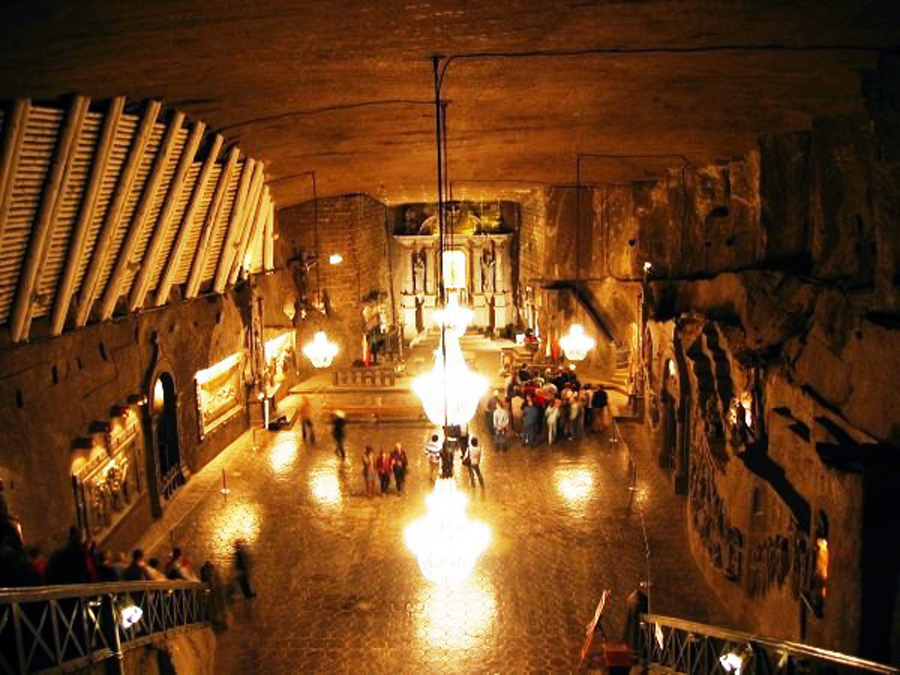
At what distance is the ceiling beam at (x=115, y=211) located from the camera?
805cm

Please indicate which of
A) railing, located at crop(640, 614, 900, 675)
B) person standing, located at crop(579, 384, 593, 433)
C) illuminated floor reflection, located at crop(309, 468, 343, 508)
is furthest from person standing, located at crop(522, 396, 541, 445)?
railing, located at crop(640, 614, 900, 675)

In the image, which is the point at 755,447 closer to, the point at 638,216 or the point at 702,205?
the point at 702,205

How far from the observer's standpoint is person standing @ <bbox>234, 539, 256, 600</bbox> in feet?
29.5

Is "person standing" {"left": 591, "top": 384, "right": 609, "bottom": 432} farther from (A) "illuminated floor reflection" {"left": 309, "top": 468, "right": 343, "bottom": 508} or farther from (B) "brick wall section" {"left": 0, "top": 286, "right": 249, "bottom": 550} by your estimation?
(B) "brick wall section" {"left": 0, "top": 286, "right": 249, "bottom": 550}

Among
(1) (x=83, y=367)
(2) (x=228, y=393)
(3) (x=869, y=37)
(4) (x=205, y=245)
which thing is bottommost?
(2) (x=228, y=393)

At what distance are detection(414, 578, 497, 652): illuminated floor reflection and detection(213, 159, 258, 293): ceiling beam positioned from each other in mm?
6950

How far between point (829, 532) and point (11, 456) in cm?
770

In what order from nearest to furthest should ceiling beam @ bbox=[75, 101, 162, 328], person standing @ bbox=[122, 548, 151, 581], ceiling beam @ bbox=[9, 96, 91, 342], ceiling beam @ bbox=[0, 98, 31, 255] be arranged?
1. ceiling beam @ bbox=[0, 98, 31, 255]
2. ceiling beam @ bbox=[9, 96, 91, 342]
3. person standing @ bbox=[122, 548, 151, 581]
4. ceiling beam @ bbox=[75, 101, 162, 328]

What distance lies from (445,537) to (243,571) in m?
3.84

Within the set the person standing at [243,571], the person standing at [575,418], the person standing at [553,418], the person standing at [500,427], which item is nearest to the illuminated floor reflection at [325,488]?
the person standing at [243,571]

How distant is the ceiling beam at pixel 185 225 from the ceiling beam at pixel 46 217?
121 inches

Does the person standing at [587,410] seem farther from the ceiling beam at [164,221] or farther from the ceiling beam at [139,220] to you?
the ceiling beam at [139,220]

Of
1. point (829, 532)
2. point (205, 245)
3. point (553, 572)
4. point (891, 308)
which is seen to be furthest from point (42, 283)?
point (891, 308)

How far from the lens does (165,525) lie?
11.4 meters
